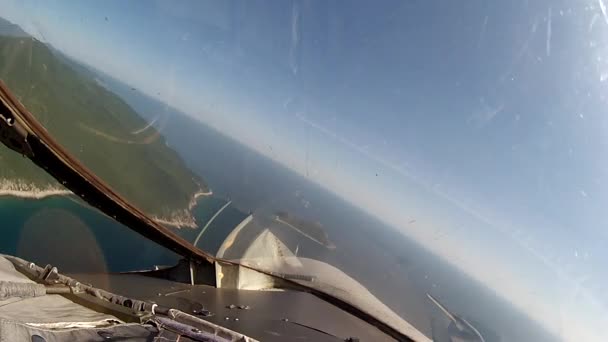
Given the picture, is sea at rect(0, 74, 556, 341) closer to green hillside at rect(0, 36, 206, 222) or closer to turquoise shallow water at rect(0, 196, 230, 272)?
green hillside at rect(0, 36, 206, 222)

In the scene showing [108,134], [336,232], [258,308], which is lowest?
[258,308]

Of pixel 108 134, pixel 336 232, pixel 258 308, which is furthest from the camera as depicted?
pixel 108 134

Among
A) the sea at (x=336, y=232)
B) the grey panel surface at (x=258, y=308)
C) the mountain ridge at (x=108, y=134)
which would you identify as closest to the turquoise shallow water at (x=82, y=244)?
the grey panel surface at (x=258, y=308)

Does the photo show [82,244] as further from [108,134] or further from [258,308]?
[258,308]

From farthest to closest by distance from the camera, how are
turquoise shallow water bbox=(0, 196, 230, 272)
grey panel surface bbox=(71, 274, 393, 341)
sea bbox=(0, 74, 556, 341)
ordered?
turquoise shallow water bbox=(0, 196, 230, 272) → sea bbox=(0, 74, 556, 341) → grey panel surface bbox=(71, 274, 393, 341)

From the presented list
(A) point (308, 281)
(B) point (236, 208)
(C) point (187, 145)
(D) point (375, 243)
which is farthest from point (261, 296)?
(C) point (187, 145)

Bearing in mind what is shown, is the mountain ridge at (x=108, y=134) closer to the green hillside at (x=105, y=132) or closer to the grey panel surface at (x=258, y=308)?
the green hillside at (x=105, y=132)

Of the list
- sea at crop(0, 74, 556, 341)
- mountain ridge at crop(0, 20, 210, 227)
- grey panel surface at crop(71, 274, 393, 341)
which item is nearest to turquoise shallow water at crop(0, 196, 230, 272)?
grey panel surface at crop(71, 274, 393, 341)

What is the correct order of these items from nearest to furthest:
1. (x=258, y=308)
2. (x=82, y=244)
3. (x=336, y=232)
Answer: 1. (x=336, y=232)
2. (x=258, y=308)
3. (x=82, y=244)

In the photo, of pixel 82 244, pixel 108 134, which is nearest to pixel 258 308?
pixel 108 134
